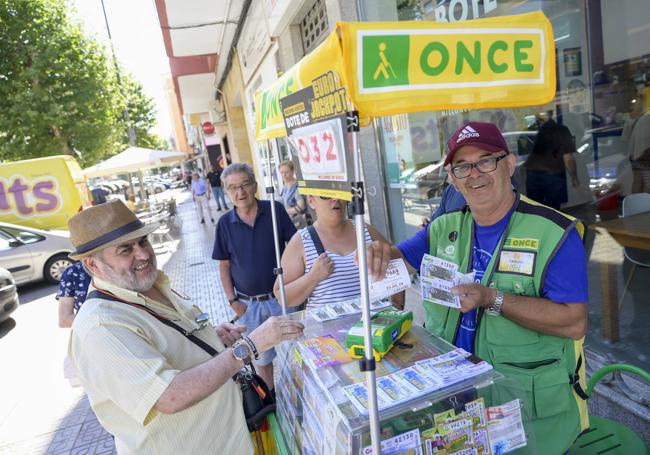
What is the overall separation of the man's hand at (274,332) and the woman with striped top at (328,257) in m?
0.55

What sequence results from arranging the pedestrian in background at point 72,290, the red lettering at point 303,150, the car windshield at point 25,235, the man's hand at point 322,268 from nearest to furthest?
the red lettering at point 303,150
the man's hand at point 322,268
the pedestrian in background at point 72,290
the car windshield at point 25,235

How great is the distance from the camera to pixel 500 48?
4.62 ft

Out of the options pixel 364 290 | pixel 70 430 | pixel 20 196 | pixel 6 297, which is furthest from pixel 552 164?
pixel 20 196

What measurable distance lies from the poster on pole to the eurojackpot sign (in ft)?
0.16

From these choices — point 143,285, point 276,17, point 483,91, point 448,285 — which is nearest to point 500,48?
point 483,91

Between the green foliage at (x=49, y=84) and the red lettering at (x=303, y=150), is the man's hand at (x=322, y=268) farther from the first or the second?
the green foliage at (x=49, y=84)

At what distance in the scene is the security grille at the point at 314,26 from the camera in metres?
5.93

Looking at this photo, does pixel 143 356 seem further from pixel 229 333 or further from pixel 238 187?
pixel 238 187

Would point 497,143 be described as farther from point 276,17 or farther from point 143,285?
point 276,17

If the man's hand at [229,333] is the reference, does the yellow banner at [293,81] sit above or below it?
above

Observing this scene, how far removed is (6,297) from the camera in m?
6.72

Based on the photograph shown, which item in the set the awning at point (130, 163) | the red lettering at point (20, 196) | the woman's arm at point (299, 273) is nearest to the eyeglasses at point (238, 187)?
the woman's arm at point (299, 273)

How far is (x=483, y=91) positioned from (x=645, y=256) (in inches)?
123

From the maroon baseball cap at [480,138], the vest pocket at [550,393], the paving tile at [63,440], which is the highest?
the maroon baseball cap at [480,138]
